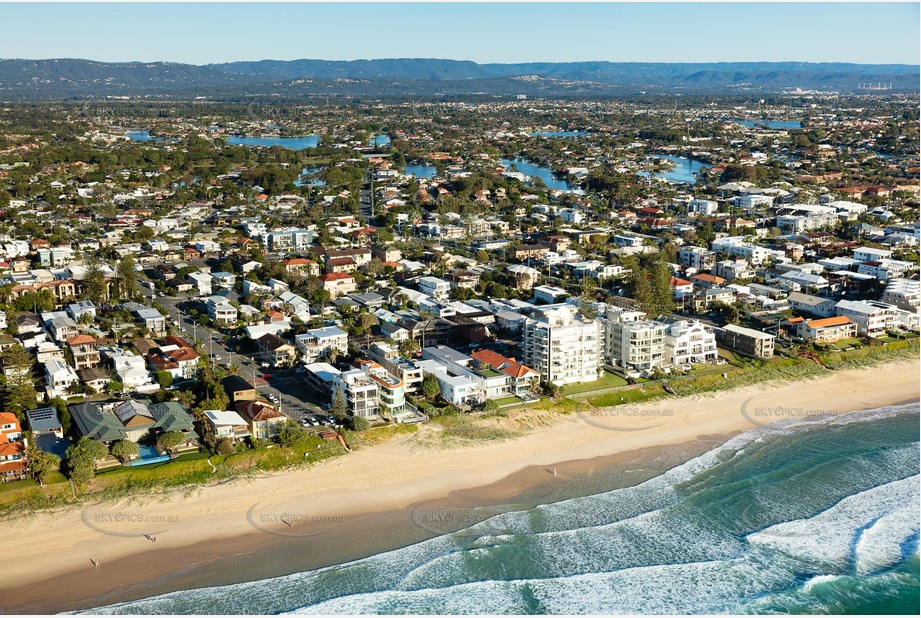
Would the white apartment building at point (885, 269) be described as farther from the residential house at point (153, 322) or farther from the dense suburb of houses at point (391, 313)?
the residential house at point (153, 322)

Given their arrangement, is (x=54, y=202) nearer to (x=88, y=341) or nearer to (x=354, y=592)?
(x=88, y=341)

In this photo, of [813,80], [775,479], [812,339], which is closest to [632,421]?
[775,479]

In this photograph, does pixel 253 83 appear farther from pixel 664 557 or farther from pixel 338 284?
pixel 664 557

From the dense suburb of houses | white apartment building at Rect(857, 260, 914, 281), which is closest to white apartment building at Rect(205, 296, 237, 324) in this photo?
the dense suburb of houses

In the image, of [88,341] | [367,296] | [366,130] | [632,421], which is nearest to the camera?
[632,421]

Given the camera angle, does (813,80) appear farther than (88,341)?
Yes

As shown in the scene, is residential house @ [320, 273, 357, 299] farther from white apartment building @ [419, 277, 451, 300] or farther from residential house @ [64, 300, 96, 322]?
residential house @ [64, 300, 96, 322]
